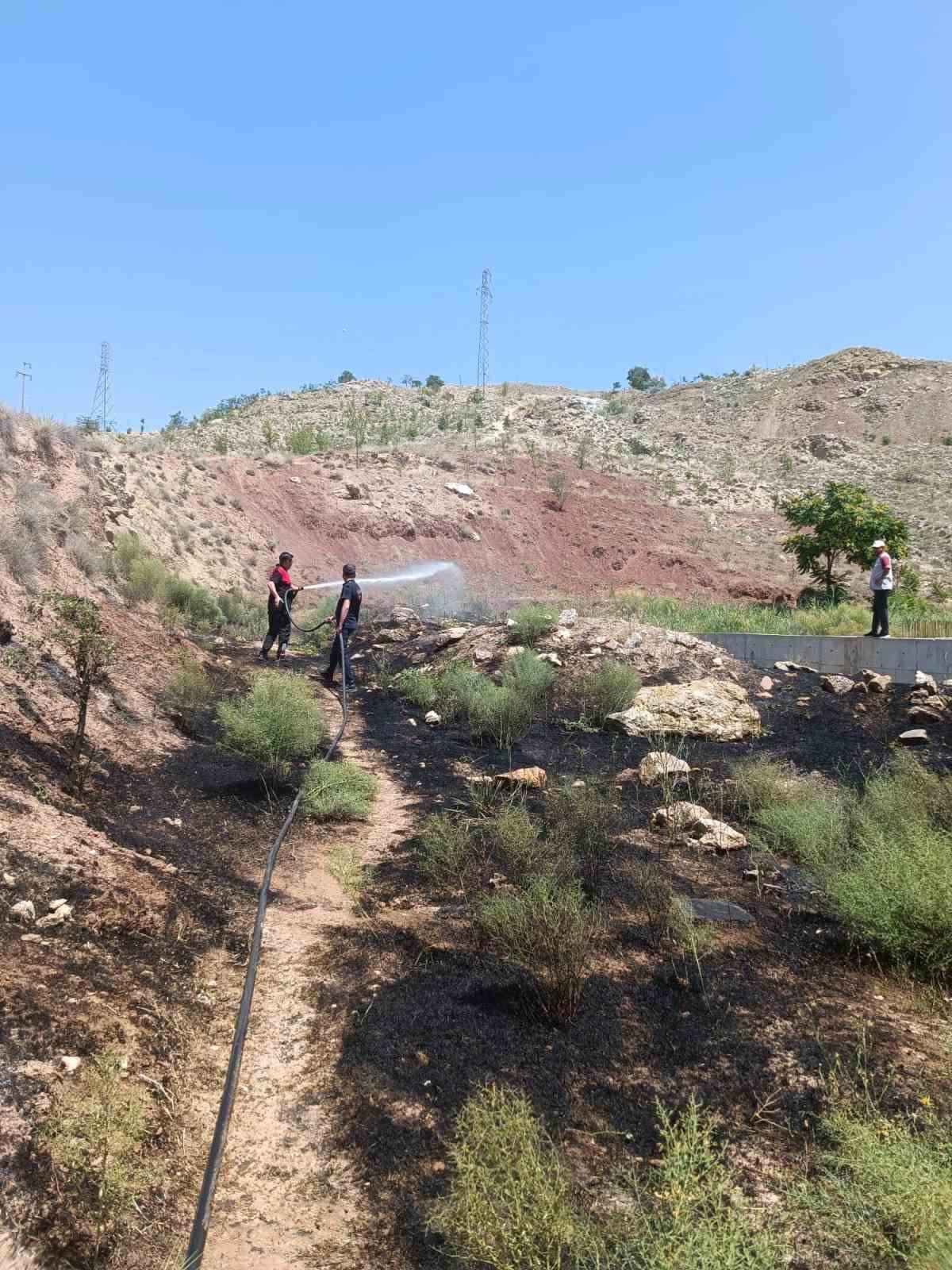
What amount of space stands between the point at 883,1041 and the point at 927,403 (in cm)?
4715

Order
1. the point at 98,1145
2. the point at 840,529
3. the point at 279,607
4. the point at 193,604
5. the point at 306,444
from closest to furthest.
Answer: the point at 98,1145, the point at 279,607, the point at 193,604, the point at 840,529, the point at 306,444

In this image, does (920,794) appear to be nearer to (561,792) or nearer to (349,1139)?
(561,792)

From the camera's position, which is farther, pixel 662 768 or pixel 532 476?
pixel 532 476

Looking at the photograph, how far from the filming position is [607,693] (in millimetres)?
10320

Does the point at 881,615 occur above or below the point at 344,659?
above

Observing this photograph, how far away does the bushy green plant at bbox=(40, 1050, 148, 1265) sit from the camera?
251cm

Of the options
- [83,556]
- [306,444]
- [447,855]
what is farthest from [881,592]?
[306,444]

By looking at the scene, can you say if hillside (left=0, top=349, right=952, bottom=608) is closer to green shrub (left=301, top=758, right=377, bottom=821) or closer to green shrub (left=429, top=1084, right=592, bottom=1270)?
green shrub (left=301, top=758, right=377, bottom=821)

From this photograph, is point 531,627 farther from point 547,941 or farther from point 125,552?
point 547,941

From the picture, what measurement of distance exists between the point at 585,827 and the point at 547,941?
2.17 meters

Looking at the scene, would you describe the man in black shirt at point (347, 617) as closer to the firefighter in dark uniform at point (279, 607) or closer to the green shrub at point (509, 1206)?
the firefighter in dark uniform at point (279, 607)

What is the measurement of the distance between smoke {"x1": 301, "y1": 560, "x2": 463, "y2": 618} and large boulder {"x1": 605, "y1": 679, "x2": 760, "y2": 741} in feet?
32.0

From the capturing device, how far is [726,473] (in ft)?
127

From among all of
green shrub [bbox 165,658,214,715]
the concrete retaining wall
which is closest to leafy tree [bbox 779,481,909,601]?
the concrete retaining wall
